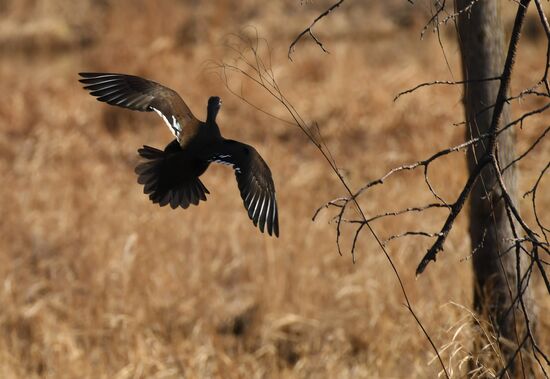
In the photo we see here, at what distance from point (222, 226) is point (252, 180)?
4041 mm

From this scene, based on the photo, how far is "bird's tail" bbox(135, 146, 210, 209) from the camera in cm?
188

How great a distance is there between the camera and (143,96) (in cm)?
188

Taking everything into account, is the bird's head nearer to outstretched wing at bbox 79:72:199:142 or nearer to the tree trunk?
outstretched wing at bbox 79:72:199:142

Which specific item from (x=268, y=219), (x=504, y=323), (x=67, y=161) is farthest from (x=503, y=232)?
(x=67, y=161)

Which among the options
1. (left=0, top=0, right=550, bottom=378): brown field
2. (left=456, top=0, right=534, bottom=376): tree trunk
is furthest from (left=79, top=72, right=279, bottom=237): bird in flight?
(left=456, top=0, right=534, bottom=376): tree trunk

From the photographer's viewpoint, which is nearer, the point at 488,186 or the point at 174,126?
the point at 174,126

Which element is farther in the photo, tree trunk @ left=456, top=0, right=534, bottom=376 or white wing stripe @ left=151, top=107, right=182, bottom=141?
tree trunk @ left=456, top=0, right=534, bottom=376

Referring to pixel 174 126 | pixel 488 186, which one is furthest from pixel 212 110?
pixel 488 186

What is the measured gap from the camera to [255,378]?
14.4ft

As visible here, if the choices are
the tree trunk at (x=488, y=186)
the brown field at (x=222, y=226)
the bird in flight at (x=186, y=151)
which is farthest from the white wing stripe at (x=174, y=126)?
the tree trunk at (x=488, y=186)

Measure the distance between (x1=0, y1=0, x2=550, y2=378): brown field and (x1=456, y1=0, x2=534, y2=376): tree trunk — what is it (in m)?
0.11

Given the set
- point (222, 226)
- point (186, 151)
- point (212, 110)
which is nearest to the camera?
point (186, 151)

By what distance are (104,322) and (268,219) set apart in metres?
3.09

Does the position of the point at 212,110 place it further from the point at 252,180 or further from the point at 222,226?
the point at 222,226
